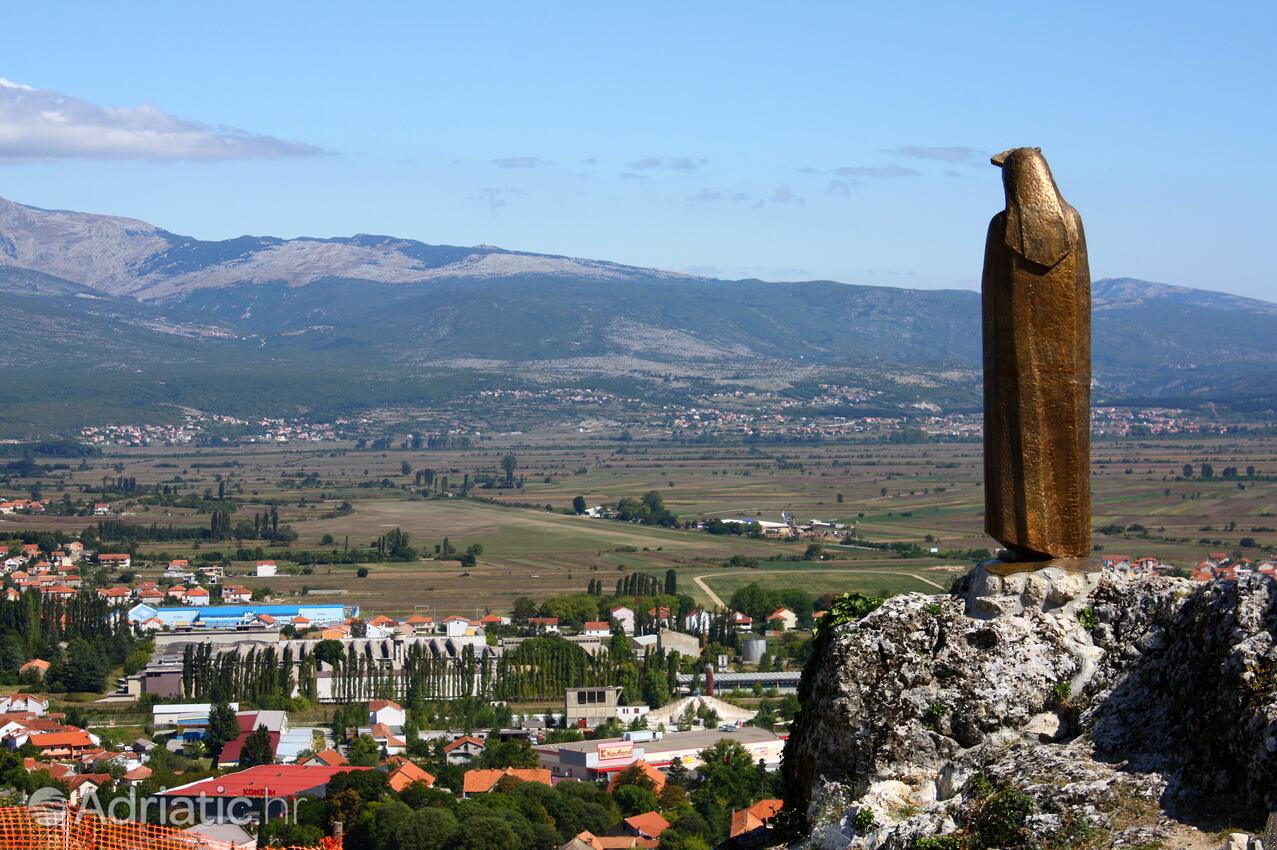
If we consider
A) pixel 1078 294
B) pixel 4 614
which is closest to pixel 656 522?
pixel 4 614

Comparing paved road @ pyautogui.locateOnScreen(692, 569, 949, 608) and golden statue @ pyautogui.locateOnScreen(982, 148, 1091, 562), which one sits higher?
golden statue @ pyautogui.locateOnScreen(982, 148, 1091, 562)

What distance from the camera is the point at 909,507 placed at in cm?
15162

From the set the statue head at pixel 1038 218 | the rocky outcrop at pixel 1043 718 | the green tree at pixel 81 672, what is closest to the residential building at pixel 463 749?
the green tree at pixel 81 672

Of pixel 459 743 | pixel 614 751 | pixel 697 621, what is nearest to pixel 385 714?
pixel 459 743

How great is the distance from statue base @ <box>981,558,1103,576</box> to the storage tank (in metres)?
63.3

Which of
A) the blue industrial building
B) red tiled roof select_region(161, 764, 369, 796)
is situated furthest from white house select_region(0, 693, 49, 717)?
the blue industrial building

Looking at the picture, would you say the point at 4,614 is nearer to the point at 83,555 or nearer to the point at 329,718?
the point at 329,718

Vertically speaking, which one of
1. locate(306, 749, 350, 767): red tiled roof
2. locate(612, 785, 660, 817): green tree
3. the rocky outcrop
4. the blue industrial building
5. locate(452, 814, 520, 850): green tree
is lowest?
the blue industrial building

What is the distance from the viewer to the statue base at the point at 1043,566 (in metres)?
14.7

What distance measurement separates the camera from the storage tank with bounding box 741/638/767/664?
78.1 meters

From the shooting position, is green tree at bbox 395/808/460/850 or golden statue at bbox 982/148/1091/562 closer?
golden statue at bbox 982/148/1091/562

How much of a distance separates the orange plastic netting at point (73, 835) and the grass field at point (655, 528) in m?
68.6

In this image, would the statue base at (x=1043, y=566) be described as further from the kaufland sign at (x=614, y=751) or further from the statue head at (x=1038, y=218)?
the kaufland sign at (x=614, y=751)

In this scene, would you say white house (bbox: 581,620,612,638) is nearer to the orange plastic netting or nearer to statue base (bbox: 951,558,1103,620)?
the orange plastic netting
